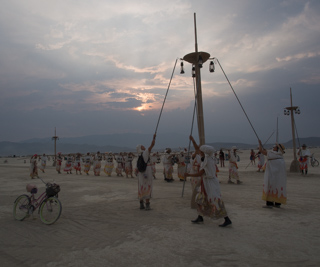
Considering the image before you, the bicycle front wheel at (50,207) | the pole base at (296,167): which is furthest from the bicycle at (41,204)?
the pole base at (296,167)

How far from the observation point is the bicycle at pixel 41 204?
587 cm

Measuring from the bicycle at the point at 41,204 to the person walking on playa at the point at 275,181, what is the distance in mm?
5924

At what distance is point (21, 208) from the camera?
20.5 feet

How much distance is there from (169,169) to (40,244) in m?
10.1

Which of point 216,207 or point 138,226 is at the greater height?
point 216,207

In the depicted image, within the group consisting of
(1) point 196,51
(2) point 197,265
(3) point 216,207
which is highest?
(1) point 196,51

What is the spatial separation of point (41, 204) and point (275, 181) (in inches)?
263

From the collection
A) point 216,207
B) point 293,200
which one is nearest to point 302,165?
point 293,200

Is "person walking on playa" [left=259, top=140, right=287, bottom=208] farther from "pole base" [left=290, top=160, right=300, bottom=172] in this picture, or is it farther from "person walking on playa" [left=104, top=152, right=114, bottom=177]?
"person walking on playa" [left=104, top=152, right=114, bottom=177]

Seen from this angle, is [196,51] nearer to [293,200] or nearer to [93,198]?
[293,200]

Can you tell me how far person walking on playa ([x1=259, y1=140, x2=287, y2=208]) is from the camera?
6953 millimetres

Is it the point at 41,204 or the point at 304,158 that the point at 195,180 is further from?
the point at 304,158

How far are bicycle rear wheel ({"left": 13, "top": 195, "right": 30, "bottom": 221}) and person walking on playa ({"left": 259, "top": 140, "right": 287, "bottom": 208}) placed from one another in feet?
22.4

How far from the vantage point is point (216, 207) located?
209 inches
